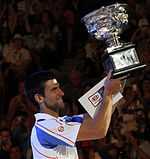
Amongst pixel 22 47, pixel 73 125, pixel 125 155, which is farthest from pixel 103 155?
pixel 73 125

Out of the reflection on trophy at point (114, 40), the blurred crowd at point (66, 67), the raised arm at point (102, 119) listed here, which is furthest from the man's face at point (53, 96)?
the blurred crowd at point (66, 67)

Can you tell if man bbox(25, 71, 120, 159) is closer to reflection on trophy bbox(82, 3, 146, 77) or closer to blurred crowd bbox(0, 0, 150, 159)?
reflection on trophy bbox(82, 3, 146, 77)

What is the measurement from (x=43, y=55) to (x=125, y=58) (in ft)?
14.7

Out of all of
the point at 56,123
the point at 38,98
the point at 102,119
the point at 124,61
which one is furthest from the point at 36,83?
the point at 124,61

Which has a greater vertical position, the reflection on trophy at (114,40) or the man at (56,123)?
the reflection on trophy at (114,40)

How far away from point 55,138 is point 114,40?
29.2 inches

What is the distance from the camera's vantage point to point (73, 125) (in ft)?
9.15

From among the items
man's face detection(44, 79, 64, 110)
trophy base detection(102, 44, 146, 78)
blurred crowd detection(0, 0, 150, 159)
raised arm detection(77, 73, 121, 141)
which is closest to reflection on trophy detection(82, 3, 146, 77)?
trophy base detection(102, 44, 146, 78)

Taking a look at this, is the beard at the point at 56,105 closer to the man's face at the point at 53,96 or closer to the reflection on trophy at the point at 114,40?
the man's face at the point at 53,96

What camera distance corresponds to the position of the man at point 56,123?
271 cm

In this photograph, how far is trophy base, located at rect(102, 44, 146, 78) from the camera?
298 centimetres

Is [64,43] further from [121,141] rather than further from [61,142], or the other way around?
[61,142]

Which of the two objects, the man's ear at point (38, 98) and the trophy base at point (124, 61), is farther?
the trophy base at point (124, 61)

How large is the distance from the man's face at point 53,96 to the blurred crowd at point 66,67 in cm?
312
